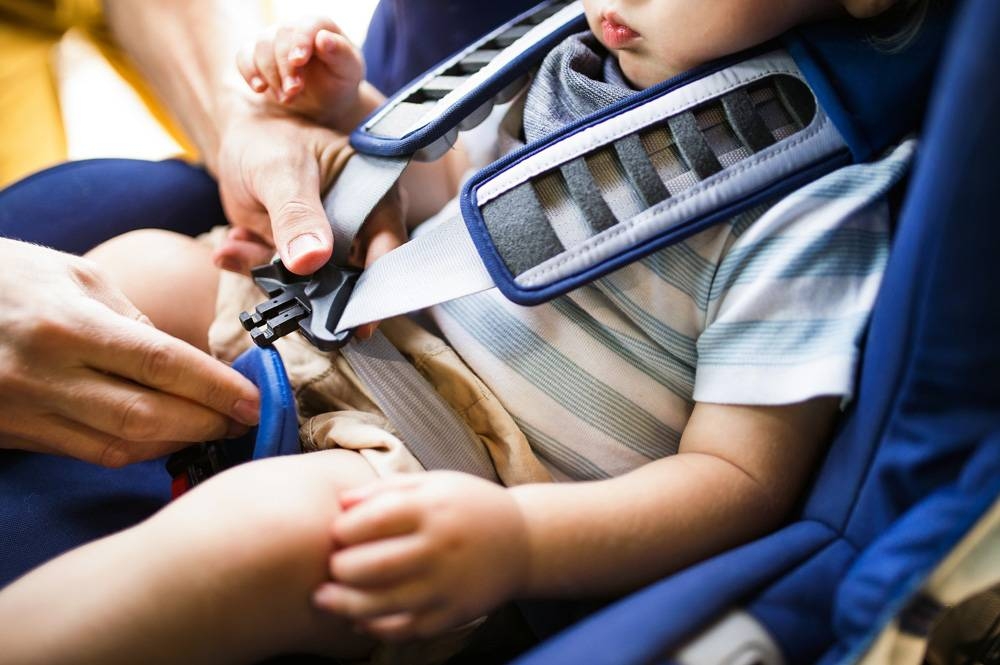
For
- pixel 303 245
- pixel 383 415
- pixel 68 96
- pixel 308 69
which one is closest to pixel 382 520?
pixel 383 415

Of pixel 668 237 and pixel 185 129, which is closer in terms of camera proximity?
pixel 668 237

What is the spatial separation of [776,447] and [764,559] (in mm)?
93

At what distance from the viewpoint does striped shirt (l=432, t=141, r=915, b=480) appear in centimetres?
56

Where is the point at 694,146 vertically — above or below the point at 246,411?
above

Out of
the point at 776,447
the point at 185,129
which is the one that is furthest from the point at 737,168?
the point at 185,129

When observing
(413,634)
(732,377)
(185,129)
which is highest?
(185,129)

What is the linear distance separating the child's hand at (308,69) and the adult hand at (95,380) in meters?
0.28

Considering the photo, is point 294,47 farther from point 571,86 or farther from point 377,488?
point 377,488

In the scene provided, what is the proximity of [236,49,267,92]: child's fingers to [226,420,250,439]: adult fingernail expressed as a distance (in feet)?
1.15

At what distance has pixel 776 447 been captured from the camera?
22.4 inches

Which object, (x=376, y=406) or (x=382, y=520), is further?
(x=376, y=406)

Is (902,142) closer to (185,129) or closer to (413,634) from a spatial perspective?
(413,634)

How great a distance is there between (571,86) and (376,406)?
1.11 ft

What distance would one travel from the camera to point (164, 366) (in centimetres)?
60
